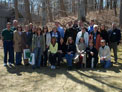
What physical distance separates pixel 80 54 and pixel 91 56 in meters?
0.50

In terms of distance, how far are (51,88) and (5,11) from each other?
18.9m

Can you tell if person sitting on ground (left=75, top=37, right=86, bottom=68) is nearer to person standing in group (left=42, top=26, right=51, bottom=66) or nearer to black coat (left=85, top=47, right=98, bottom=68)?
black coat (left=85, top=47, right=98, bottom=68)

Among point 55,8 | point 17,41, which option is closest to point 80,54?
point 17,41

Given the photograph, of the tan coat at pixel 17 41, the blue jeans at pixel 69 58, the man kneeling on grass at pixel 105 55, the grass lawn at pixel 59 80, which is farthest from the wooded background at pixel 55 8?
the grass lawn at pixel 59 80

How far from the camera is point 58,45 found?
7953mm

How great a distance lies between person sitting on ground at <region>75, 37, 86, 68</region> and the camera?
7.61m

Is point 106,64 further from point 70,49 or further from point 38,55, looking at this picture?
point 38,55

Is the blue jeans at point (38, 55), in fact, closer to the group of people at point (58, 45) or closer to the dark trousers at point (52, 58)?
the group of people at point (58, 45)

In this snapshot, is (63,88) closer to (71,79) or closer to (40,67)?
(71,79)

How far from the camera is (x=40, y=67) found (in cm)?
785

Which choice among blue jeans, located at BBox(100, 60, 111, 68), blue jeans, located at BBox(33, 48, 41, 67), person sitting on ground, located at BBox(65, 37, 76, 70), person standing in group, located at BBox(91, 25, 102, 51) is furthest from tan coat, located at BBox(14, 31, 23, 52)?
blue jeans, located at BBox(100, 60, 111, 68)

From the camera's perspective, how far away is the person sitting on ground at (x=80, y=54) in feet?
25.0

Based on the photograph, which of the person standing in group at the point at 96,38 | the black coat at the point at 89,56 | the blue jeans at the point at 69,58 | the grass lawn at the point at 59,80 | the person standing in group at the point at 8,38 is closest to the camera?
the grass lawn at the point at 59,80

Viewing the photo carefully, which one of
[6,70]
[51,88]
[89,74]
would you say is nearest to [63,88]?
[51,88]
